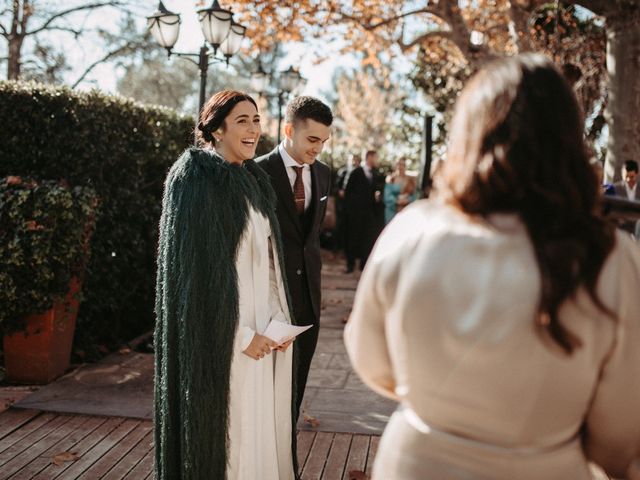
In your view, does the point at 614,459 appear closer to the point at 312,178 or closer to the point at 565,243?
the point at 565,243

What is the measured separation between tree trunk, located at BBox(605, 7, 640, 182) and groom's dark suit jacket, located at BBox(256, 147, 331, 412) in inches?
281

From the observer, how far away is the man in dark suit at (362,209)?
12477 mm

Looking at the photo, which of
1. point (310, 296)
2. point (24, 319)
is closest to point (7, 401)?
point (24, 319)

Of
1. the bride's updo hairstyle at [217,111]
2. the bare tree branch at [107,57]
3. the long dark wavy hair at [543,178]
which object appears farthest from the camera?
the bare tree branch at [107,57]

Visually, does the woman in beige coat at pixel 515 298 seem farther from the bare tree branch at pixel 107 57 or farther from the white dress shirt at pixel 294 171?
the bare tree branch at pixel 107 57

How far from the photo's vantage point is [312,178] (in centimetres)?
440

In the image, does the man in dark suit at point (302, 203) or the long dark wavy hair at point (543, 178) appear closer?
the long dark wavy hair at point (543, 178)

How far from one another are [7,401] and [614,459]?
15.4 ft

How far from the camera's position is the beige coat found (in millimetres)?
1336

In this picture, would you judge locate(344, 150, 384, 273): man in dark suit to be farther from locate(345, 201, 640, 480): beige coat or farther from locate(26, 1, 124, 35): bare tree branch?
locate(26, 1, 124, 35): bare tree branch

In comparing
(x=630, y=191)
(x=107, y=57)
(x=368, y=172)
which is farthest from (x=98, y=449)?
(x=107, y=57)

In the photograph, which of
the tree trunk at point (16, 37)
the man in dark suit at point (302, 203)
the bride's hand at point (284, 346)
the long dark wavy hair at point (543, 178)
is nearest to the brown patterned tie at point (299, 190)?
the man in dark suit at point (302, 203)

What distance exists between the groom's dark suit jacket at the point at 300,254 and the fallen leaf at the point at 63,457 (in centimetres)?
135

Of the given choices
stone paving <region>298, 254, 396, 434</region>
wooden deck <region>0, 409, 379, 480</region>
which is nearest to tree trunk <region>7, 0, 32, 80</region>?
stone paving <region>298, 254, 396, 434</region>
